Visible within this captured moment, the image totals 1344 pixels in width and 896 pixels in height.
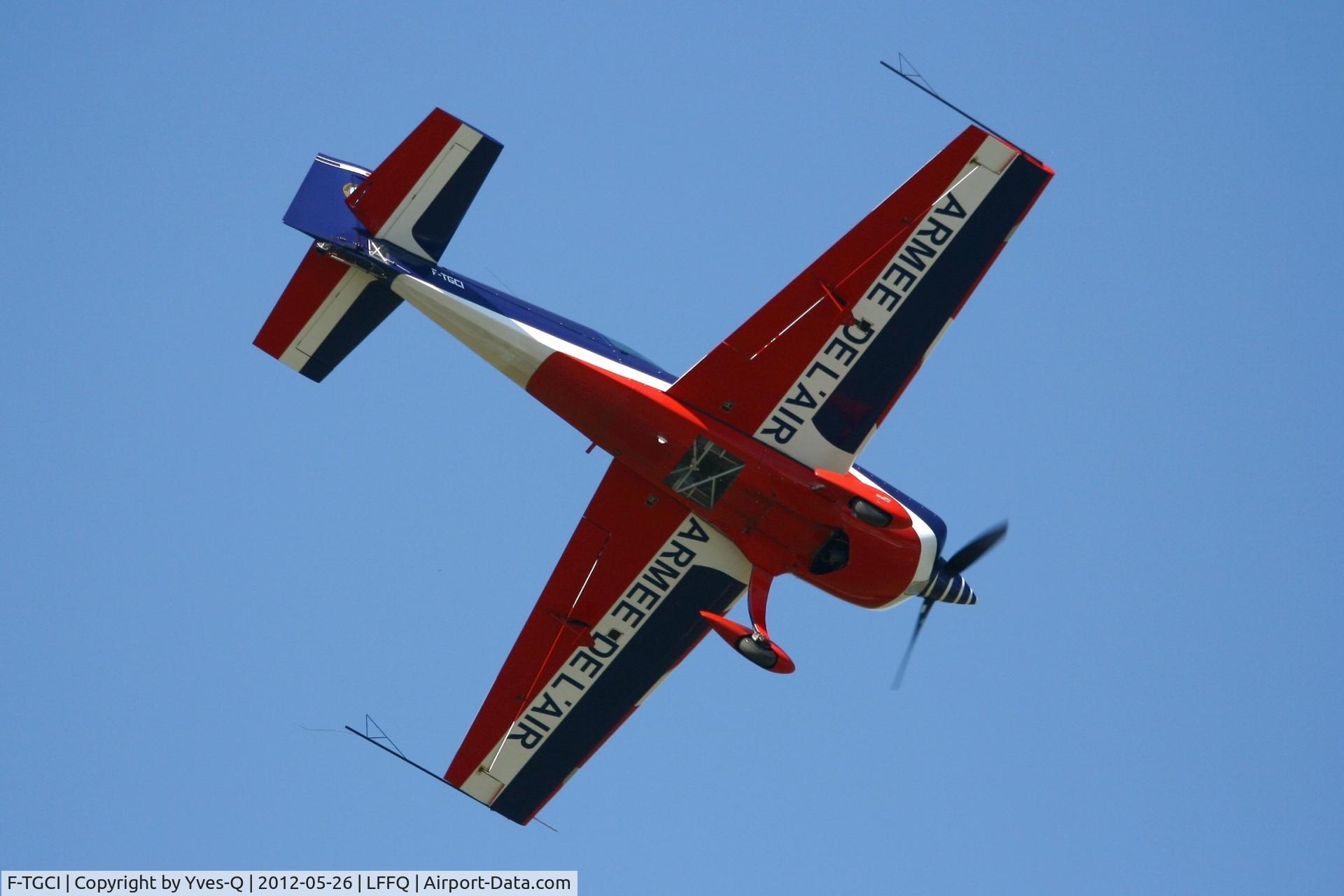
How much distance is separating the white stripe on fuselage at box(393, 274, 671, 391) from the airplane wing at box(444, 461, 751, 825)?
5.42 feet

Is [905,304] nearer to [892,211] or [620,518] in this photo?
[892,211]

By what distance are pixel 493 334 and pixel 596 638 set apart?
14.3 ft

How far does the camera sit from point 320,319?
1952 cm

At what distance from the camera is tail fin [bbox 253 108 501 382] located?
1873cm

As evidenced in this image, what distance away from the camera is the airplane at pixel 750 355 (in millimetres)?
18734

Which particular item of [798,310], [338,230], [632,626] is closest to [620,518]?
[632,626]

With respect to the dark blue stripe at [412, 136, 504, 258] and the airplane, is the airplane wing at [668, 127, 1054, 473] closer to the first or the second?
the airplane

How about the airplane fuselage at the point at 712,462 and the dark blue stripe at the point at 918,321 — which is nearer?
the airplane fuselage at the point at 712,462

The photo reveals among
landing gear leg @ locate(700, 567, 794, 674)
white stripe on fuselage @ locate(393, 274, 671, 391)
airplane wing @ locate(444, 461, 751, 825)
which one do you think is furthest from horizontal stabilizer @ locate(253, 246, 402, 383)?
landing gear leg @ locate(700, 567, 794, 674)

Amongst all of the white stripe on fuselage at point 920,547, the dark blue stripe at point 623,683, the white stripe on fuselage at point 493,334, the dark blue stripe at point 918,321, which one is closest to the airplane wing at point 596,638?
the dark blue stripe at point 623,683

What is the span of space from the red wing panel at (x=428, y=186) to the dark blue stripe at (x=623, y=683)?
5146 mm

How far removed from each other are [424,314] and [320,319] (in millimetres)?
1437

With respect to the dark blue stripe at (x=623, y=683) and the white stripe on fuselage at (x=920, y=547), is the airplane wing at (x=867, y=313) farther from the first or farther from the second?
the dark blue stripe at (x=623, y=683)

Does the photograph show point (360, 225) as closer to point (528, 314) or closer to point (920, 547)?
point (528, 314)
